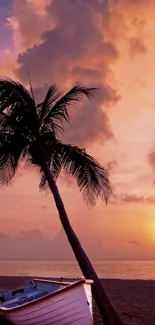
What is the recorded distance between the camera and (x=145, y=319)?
20.6 metres

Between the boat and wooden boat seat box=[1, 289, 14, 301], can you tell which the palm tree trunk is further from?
wooden boat seat box=[1, 289, 14, 301]

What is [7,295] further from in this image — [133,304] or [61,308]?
[133,304]

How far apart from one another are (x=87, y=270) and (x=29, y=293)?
4.32 m

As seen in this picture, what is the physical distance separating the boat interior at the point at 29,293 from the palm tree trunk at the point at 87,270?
1613 mm

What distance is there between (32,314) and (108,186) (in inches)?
236

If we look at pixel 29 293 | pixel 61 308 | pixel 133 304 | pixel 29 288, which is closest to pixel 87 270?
pixel 61 308

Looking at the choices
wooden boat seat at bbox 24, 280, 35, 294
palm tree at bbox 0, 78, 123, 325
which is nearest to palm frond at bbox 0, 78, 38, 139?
palm tree at bbox 0, 78, 123, 325

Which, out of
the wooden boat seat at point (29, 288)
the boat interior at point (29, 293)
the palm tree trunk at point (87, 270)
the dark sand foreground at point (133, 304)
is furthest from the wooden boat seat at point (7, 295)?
the palm tree trunk at point (87, 270)

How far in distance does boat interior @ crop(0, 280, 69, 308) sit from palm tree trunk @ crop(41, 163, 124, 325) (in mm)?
1613

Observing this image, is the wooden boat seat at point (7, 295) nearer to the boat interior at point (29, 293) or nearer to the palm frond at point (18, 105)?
the boat interior at point (29, 293)

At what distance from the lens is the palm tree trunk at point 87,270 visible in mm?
17219

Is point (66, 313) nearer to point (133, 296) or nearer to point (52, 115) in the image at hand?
point (52, 115)

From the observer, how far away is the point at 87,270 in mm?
17609

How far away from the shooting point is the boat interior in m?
19.0
